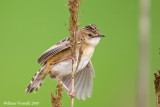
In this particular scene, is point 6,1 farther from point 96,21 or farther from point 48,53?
point 48,53

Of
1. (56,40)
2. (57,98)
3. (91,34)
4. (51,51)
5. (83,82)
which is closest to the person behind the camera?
(57,98)

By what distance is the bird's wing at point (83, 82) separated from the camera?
5.00 meters

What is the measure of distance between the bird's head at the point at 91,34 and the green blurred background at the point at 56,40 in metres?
1.61

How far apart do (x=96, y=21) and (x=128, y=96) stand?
13.3ft

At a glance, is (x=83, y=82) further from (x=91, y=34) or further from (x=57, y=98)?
(x=57, y=98)

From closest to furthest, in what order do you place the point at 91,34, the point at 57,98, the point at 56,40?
the point at 57,98, the point at 91,34, the point at 56,40

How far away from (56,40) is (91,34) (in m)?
3.14

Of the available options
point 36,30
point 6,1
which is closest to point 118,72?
point 36,30

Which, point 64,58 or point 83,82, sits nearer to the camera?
point 64,58

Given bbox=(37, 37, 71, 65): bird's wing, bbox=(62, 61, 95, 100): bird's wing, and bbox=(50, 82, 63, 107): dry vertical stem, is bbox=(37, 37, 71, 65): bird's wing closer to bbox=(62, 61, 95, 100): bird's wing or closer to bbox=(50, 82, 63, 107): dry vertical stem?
bbox=(62, 61, 95, 100): bird's wing

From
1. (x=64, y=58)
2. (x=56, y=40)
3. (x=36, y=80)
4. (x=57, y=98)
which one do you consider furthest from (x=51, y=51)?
(x=56, y=40)

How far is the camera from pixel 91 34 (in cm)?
451

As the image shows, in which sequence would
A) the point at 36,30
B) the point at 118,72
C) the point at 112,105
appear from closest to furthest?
the point at 112,105, the point at 118,72, the point at 36,30

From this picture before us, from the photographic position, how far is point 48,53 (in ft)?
14.2
